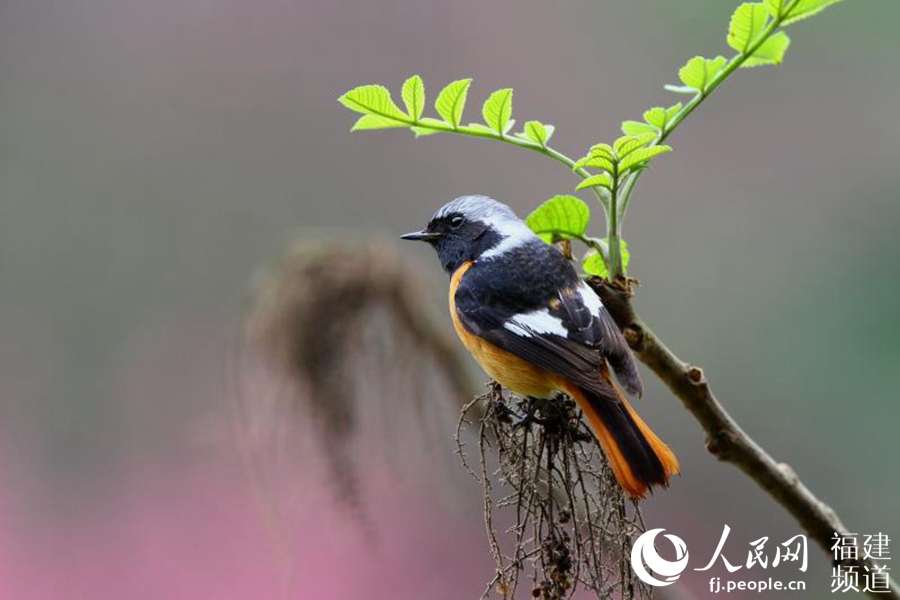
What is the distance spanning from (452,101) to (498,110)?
6cm

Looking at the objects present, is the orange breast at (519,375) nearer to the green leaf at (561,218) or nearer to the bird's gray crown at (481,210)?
the green leaf at (561,218)

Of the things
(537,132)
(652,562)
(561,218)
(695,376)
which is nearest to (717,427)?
(695,376)

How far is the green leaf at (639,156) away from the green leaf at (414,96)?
27 centimetres

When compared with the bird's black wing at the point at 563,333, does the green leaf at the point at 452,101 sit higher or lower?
higher

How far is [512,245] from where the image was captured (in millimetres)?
1623

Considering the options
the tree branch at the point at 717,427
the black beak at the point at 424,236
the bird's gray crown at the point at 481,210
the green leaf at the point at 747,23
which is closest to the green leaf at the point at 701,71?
the green leaf at the point at 747,23

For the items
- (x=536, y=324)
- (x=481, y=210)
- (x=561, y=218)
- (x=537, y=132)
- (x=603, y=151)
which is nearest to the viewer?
(x=603, y=151)

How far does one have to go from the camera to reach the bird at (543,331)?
130 centimetres

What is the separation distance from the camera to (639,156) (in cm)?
118

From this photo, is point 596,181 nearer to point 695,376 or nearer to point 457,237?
point 695,376

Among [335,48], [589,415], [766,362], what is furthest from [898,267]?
[589,415]

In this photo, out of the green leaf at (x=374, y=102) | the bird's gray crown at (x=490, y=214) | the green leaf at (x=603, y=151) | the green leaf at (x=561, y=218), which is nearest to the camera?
the green leaf at (x=603, y=151)

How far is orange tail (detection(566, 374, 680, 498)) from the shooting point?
1265 mm

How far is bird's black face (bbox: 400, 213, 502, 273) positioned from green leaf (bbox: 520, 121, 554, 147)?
405 millimetres
